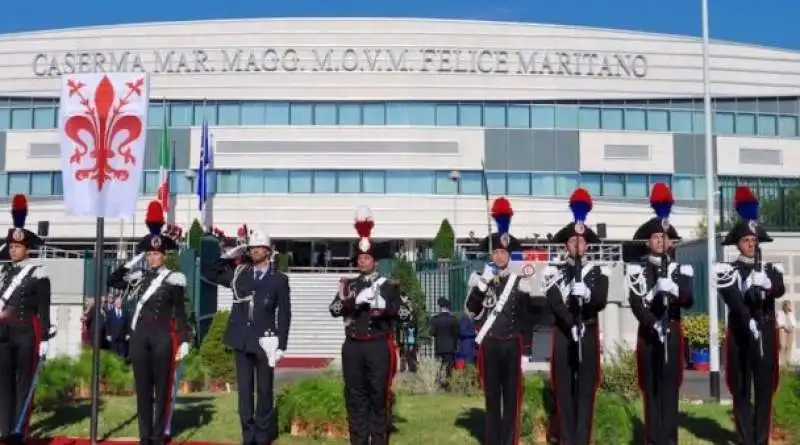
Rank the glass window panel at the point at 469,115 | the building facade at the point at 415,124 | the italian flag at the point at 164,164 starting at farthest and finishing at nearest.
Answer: the glass window panel at the point at 469,115
the building facade at the point at 415,124
the italian flag at the point at 164,164

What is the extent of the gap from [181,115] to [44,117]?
8.35 m

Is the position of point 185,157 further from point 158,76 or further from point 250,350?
point 250,350

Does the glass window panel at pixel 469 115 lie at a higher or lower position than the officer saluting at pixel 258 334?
higher

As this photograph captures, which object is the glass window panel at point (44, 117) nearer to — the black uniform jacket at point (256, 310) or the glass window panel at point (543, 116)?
the glass window panel at point (543, 116)

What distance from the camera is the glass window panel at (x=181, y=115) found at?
52719 mm

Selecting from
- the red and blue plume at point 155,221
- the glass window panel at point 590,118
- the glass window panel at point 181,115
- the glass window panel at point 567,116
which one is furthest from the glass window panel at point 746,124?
the red and blue plume at point 155,221

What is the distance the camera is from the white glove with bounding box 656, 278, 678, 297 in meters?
8.12

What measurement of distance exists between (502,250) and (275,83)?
45254 millimetres

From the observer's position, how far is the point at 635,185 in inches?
2090

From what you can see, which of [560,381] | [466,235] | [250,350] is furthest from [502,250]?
[466,235]

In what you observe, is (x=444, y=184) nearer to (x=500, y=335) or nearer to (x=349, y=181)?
(x=349, y=181)

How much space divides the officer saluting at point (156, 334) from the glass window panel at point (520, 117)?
147ft

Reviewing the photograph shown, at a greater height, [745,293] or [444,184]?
[444,184]

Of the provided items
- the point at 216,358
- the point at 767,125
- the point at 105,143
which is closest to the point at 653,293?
the point at 105,143
